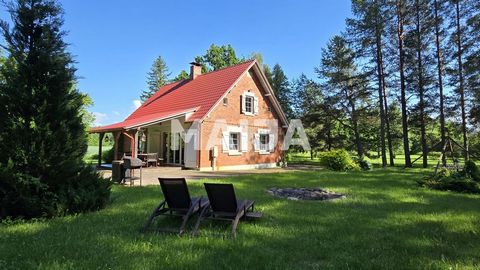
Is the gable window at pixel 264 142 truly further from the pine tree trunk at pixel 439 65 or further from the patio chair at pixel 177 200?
the patio chair at pixel 177 200

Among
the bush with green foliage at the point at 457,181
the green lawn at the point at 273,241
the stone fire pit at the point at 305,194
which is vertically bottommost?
the green lawn at the point at 273,241

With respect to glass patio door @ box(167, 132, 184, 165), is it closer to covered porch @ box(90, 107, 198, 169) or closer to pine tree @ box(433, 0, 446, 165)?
covered porch @ box(90, 107, 198, 169)

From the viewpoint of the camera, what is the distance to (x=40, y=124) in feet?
21.1

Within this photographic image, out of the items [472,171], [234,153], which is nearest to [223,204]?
[472,171]

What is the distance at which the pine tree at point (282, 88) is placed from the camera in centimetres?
3844

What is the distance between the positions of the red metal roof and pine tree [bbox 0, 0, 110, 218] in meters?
8.56

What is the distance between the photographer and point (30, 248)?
443cm

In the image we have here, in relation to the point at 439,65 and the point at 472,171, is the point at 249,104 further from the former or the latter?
the point at 439,65

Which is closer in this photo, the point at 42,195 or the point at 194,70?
the point at 42,195

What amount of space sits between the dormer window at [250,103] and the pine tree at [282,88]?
1785 centimetres

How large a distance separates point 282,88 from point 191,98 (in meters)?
19.9

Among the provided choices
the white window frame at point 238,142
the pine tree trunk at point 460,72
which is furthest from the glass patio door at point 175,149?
the pine tree trunk at point 460,72

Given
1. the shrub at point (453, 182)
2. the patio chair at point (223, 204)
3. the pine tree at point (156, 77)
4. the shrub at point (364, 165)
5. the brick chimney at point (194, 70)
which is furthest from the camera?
the pine tree at point (156, 77)

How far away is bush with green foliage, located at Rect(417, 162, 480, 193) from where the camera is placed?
10.9 meters
